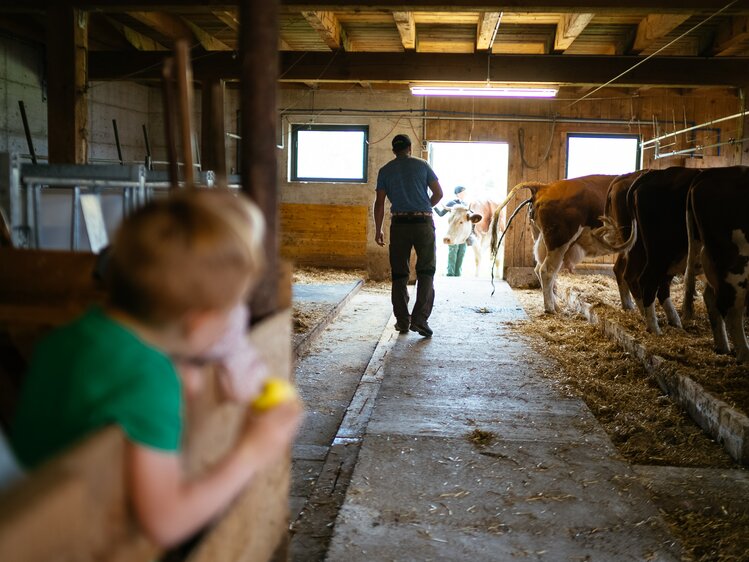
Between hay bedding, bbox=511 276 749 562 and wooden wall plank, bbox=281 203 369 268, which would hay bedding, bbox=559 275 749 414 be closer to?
hay bedding, bbox=511 276 749 562

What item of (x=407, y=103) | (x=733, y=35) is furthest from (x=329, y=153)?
(x=733, y=35)

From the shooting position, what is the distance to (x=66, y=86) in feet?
19.5

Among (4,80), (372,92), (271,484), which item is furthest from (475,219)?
(271,484)

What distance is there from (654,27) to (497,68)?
72.9 inches

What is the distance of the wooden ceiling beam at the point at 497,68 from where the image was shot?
8.80 meters

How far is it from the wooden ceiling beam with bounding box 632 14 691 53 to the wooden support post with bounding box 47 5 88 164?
5.95m

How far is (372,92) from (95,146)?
15.4ft

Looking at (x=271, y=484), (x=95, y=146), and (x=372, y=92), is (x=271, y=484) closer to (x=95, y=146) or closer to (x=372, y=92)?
(x=95, y=146)

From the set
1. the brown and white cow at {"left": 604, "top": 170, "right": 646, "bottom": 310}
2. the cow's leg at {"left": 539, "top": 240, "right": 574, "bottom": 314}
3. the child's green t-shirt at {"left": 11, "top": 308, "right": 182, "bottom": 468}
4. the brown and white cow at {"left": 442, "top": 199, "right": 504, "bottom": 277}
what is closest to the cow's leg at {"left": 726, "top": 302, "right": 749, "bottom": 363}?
the brown and white cow at {"left": 604, "top": 170, "right": 646, "bottom": 310}

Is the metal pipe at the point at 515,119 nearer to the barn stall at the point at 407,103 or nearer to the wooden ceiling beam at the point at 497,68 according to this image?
the barn stall at the point at 407,103

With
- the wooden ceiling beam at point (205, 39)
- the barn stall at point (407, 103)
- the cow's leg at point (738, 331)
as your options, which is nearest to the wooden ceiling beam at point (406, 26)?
the barn stall at point (407, 103)

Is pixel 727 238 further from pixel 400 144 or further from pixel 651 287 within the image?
pixel 400 144

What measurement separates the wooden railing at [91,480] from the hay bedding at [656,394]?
1727mm

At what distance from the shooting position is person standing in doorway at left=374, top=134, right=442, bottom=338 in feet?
22.2
